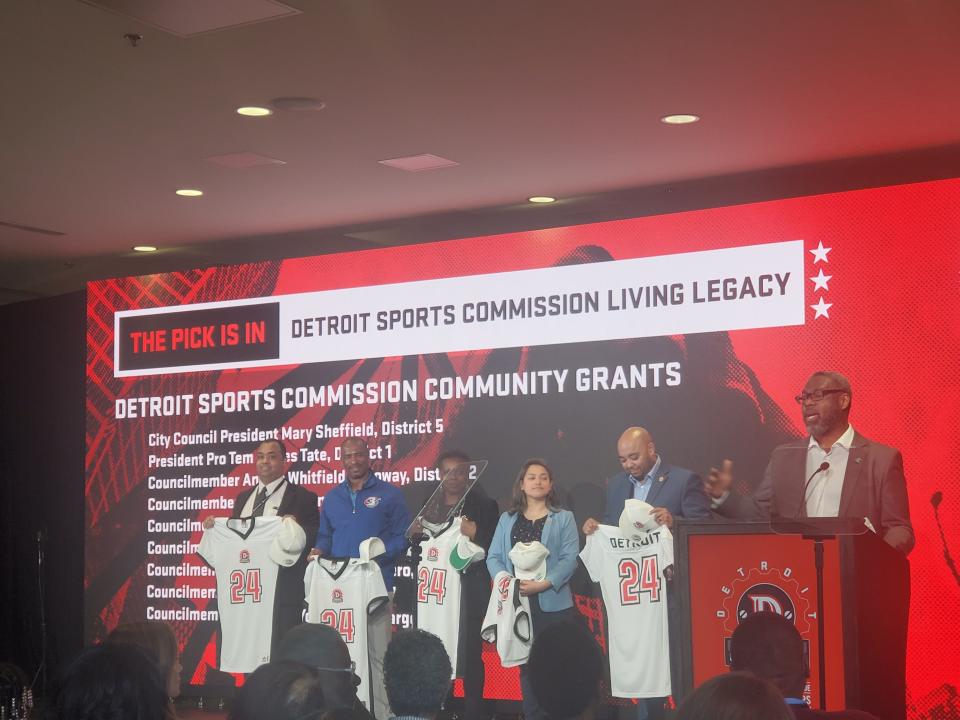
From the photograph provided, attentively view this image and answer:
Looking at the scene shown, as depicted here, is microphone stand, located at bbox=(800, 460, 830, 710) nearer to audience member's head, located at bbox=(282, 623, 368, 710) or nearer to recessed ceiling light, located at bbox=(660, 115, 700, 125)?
audience member's head, located at bbox=(282, 623, 368, 710)

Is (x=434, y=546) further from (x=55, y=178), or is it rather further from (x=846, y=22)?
(x=846, y=22)

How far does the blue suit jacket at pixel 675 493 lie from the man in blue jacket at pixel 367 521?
57.7 inches

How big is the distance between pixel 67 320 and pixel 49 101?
4.24m

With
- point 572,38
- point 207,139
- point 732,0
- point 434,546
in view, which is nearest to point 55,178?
point 207,139

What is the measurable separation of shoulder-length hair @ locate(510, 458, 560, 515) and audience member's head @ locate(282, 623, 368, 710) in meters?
4.04

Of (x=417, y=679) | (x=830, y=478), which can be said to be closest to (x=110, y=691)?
(x=417, y=679)

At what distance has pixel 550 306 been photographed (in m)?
8.05

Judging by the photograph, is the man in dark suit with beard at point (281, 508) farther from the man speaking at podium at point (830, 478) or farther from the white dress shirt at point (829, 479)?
the white dress shirt at point (829, 479)

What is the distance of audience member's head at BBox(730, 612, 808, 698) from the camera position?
3.02 meters

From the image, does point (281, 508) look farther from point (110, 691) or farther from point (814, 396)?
point (110, 691)

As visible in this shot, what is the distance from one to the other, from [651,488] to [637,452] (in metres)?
0.24

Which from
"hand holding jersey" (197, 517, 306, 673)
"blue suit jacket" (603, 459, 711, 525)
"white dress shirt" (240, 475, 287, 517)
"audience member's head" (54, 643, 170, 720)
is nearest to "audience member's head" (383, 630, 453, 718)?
"audience member's head" (54, 643, 170, 720)

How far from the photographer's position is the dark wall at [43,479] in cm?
991

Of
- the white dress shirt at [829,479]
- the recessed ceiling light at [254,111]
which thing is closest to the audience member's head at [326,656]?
the recessed ceiling light at [254,111]
